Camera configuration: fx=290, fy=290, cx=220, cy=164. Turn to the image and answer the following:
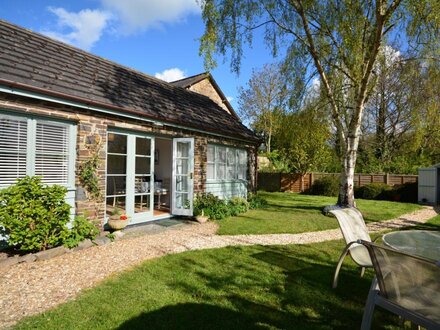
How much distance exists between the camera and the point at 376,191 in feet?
56.7

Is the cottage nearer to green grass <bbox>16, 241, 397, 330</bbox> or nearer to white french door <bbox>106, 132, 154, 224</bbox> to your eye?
white french door <bbox>106, 132, 154, 224</bbox>

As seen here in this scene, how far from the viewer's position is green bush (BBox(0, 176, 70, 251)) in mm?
4773

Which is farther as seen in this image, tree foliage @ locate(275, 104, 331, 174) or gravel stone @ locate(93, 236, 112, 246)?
tree foliage @ locate(275, 104, 331, 174)

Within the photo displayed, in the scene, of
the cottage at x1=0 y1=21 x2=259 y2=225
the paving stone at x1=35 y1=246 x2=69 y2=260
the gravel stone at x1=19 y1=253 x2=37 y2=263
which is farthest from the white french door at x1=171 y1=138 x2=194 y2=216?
the gravel stone at x1=19 y1=253 x2=37 y2=263

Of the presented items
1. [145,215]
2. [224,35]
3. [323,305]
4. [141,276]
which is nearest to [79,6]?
[224,35]

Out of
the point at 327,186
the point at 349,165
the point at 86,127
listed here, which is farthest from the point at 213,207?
the point at 327,186

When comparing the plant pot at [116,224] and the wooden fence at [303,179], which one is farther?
the wooden fence at [303,179]

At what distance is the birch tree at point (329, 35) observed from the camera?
8609 millimetres

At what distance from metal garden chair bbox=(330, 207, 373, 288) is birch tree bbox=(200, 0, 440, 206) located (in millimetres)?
6164

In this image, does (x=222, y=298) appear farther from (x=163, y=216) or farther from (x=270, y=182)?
(x=270, y=182)

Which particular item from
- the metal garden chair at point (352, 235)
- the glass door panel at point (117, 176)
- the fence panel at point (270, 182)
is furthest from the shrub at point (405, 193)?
the glass door panel at point (117, 176)

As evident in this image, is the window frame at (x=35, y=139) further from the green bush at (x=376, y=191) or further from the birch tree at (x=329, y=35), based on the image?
the green bush at (x=376, y=191)

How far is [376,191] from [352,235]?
15.2 m

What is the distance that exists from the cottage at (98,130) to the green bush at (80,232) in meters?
0.47
